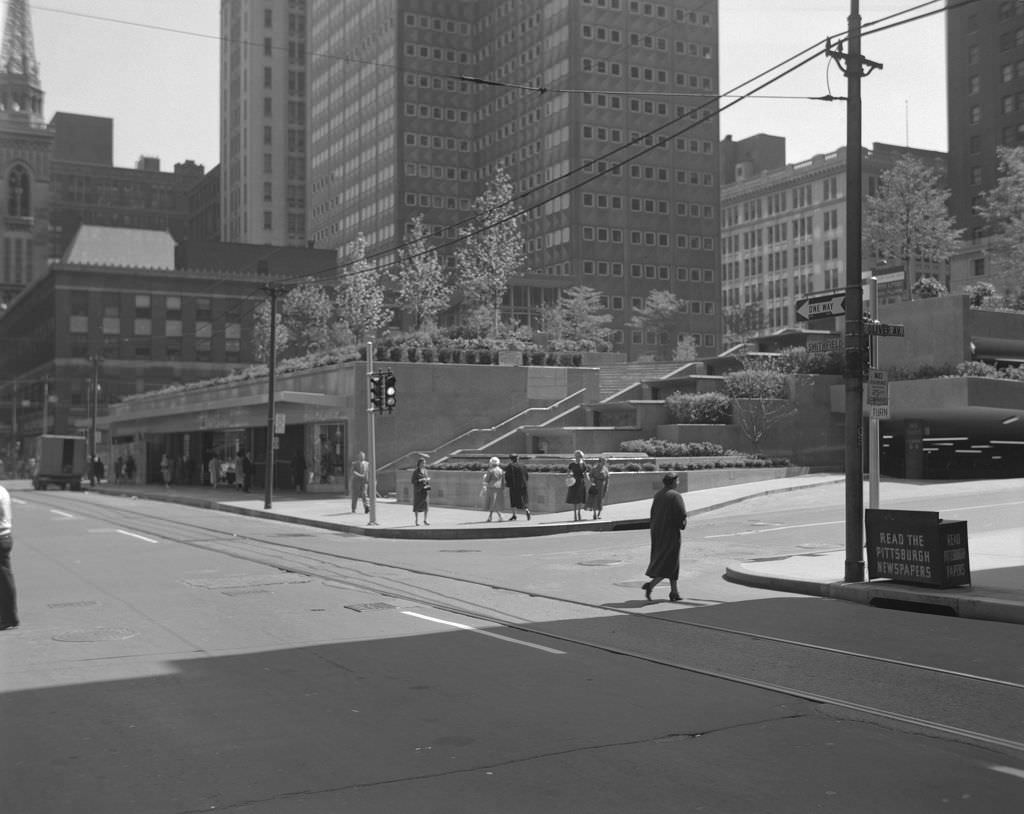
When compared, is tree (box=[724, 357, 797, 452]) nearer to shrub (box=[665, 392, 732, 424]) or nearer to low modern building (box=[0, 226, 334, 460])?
shrub (box=[665, 392, 732, 424])

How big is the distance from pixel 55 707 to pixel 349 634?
3.61 meters

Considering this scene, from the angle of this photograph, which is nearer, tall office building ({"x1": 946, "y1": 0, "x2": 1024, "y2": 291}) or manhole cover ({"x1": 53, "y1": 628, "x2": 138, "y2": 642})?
manhole cover ({"x1": 53, "y1": 628, "x2": 138, "y2": 642})

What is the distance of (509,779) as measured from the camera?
620 centimetres

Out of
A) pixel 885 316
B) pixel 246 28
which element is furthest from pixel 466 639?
pixel 246 28

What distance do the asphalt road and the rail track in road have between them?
4 centimetres

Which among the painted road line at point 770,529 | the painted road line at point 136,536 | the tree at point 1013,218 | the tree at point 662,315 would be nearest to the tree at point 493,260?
the tree at point 1013,218

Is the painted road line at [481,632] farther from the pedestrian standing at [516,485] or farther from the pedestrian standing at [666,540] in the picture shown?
the pedestrian standing at [516,485]

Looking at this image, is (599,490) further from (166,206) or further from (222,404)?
(166,206)

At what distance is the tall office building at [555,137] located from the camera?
102 meters

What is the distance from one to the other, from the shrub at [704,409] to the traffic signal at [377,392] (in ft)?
46.3

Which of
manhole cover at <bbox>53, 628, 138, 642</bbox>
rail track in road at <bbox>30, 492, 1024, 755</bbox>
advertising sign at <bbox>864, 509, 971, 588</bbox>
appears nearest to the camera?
rail track in road at <bbox>30, 492, 1024, 755</bbox>

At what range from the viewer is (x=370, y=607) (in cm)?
1309

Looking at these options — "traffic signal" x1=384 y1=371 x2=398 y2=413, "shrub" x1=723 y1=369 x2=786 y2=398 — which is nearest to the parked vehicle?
"traffic signal" x1=384 y1=371 x2=398 y2=413

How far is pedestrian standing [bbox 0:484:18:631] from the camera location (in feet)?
36.6
